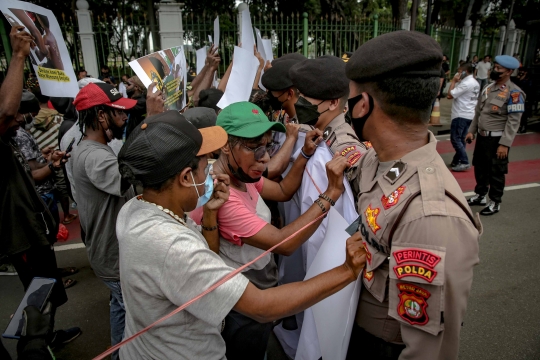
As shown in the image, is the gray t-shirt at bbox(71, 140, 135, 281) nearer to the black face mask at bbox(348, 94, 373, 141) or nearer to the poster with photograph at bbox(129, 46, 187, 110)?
the poster with photograph at bbox(129, 46, 187, 110)

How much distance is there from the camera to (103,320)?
10.9 feet

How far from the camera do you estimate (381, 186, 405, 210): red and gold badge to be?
1350 mm

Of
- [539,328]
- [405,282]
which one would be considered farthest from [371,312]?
[539,328]

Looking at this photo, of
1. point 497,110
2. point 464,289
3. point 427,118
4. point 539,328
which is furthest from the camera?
point 497,110

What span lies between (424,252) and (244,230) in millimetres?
928

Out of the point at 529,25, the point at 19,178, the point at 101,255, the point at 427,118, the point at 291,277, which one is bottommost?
the point at 291,277

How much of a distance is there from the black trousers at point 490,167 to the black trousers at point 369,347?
433cm

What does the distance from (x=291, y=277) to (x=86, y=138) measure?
1.74 m

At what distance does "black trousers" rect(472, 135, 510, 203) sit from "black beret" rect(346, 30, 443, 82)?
4.43 meters

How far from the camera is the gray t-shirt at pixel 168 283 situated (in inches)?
49.3

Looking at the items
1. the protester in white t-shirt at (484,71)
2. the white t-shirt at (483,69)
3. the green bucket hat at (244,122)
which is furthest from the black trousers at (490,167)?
the white t-shirt at (483,69)

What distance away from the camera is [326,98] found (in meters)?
2.36

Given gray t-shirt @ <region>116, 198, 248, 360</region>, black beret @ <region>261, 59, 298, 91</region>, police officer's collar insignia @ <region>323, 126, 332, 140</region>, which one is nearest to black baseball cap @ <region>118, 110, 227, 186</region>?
gray t-shirt @ <region>116, 198, 248, 360</region>

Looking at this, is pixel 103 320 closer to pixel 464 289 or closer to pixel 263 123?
pixel 263 123
